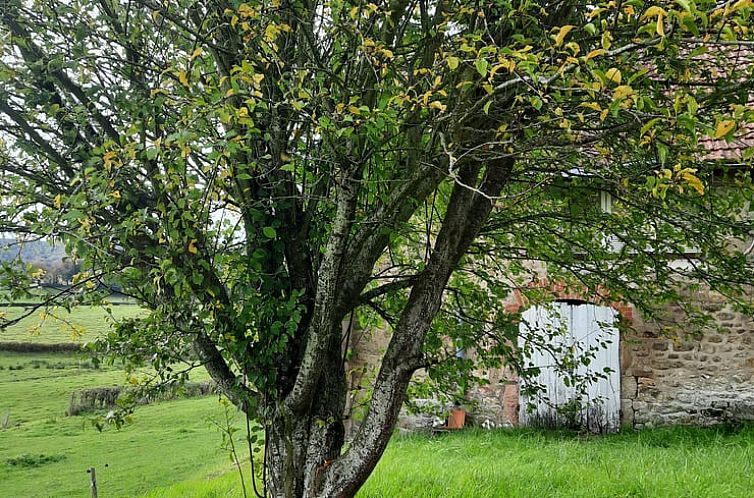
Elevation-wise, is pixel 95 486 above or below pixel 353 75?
below

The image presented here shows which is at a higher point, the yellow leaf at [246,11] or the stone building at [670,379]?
the yellow leaf at [246,11]

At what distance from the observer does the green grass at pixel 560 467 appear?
5121 millimetres

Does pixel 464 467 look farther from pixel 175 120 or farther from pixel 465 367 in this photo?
pixel 175 120

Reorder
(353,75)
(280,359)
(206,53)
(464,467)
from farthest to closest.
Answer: (464,467) → (280,359) → (206,53) → (353,75)

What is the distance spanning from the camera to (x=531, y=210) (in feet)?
14.2

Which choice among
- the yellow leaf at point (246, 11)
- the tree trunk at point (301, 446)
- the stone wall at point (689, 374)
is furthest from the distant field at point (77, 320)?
the stone wall at point (689, 374)

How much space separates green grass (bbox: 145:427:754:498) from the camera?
512 centimetres

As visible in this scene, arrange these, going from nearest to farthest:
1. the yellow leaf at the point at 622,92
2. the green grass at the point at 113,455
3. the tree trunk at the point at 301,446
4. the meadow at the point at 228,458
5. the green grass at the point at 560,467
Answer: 1. the yellow leaf at the point at 622,92
2. the tree trunk at the point at 301,446
3. the green grass at the point at 560,467
4. the meadow at the point at 228,458
5. the green grass at the point at 113,455

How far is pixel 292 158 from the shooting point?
279 cm

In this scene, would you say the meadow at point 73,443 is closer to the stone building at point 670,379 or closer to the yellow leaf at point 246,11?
the stone building at point 670,379

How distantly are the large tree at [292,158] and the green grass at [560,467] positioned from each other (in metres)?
2.24

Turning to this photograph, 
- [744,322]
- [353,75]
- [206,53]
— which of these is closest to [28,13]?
[206,53]

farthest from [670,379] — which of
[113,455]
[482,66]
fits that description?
[113,455]

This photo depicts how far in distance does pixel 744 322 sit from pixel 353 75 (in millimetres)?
7802
